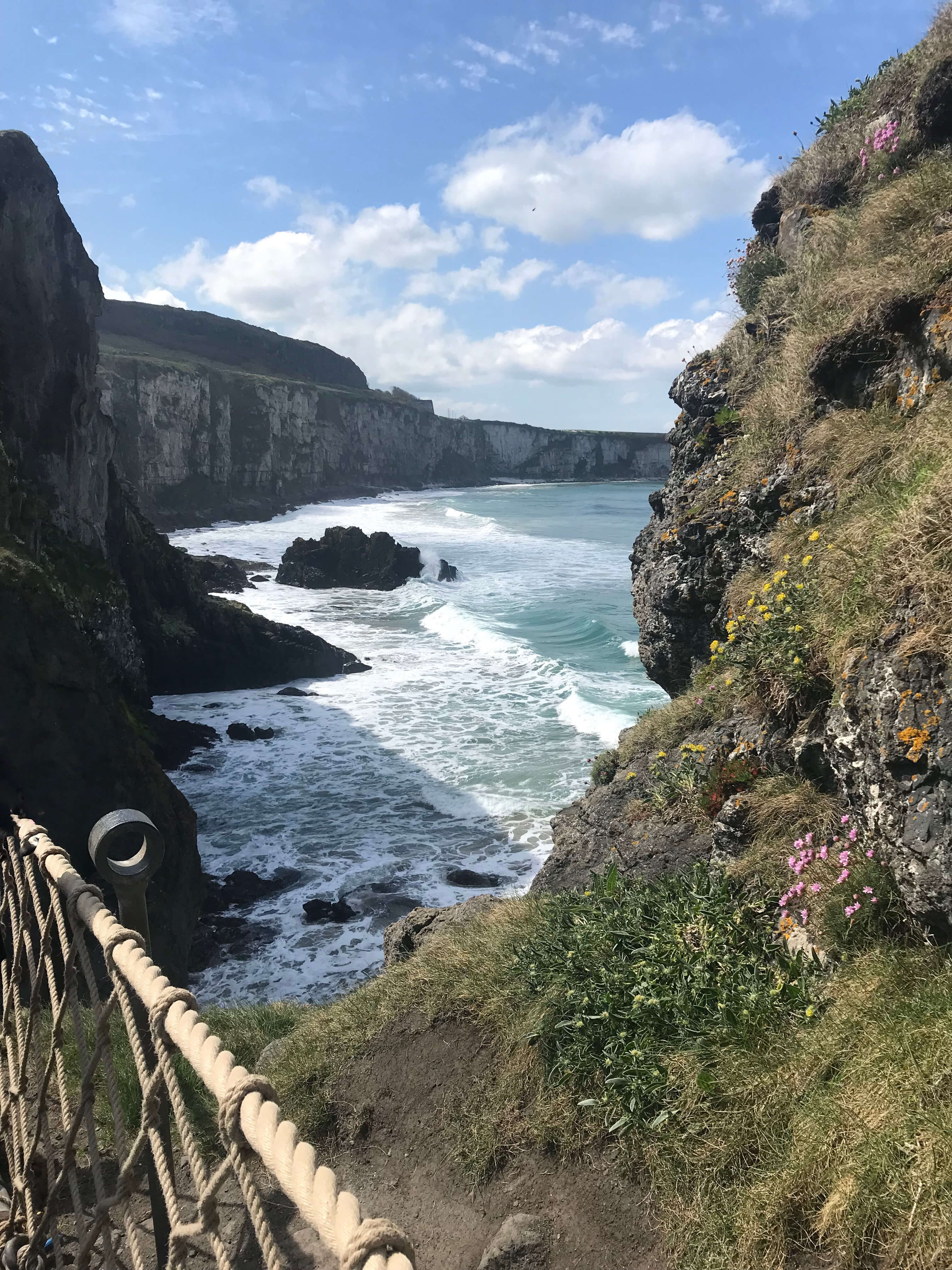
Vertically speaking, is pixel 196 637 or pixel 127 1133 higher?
pixel 127 1133

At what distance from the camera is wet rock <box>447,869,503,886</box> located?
498 inches

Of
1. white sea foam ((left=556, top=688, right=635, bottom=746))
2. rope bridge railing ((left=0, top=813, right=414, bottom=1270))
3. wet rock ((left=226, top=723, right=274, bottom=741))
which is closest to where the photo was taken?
rope bridge railing ((left=0, top=813, right=414, bottom=1270))

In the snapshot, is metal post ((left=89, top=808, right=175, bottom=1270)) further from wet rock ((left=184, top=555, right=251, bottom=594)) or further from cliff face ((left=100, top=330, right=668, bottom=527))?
wet rock ((left=184, top=555, right=251, bottom=594))

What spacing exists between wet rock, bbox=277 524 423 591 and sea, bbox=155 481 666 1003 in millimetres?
1332

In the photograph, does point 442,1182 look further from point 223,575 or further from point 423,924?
point 223,575

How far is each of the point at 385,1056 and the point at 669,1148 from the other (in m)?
A: 2.20

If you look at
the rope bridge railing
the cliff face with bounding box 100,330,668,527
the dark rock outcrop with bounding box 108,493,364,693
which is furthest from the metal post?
the cliff face with bounding box 100,330,668,527

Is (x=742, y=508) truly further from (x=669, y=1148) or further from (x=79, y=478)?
(x=79, y=478)

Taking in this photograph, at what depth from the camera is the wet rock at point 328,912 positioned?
40.0 ft

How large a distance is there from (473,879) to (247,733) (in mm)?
9412

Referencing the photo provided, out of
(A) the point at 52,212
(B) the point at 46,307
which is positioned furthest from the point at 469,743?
(A) the point at 52,212

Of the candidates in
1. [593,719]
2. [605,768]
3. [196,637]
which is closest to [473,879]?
[605,768]

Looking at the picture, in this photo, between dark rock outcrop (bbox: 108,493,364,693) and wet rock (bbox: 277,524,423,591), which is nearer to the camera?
dark rock outcrop (bbox: 108,493,364,693)

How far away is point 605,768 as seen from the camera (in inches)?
321
